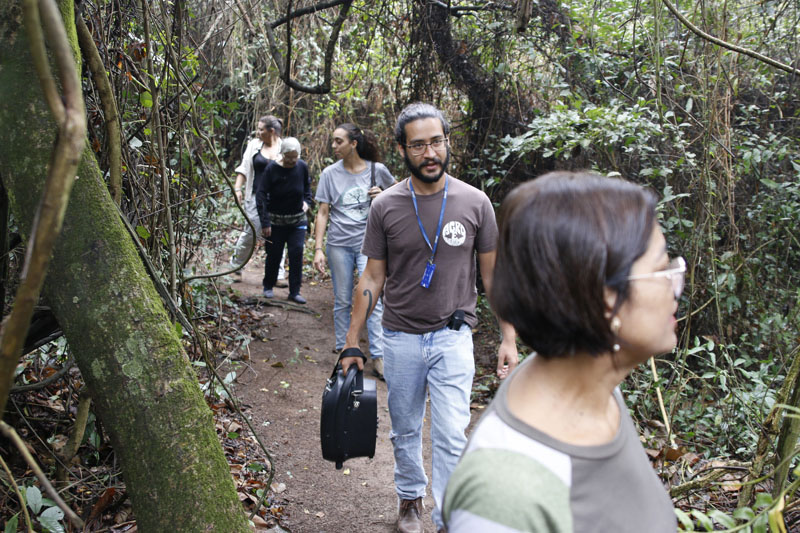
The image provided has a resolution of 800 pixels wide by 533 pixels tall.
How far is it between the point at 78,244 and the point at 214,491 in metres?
0.86

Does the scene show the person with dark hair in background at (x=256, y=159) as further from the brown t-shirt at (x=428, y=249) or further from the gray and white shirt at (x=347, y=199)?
the brown t-shirt at (x=428, y=249)

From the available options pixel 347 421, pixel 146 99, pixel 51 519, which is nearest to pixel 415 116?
pixel 146 99

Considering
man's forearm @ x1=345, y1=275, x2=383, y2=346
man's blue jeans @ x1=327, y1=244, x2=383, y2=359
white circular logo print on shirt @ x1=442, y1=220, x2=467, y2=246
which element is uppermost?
white circular logo print on shirt @ x1=442, y1=220, x2=467, y2=246

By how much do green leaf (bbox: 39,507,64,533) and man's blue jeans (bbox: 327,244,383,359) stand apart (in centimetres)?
346

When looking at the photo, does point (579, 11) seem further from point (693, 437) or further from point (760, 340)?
point (693, 437)

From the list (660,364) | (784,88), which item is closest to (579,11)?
(784,88)

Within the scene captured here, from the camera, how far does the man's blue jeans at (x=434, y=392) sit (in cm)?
320

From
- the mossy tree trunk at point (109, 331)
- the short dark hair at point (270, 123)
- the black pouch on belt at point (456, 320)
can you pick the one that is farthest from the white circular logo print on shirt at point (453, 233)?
the short dark hair at point (270, 123)

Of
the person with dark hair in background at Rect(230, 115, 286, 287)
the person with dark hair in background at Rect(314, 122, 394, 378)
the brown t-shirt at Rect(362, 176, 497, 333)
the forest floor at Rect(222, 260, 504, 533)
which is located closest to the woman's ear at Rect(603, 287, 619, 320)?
the brown t-shirt at Rect(362, 176, 497, 333)

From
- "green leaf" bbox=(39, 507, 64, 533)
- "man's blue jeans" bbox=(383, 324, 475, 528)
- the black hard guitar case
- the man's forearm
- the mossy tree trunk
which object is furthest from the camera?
the man's forearm

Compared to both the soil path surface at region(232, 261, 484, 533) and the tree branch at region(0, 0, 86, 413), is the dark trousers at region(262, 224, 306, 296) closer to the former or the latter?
the soil path surface at region(232, 261, 484, 533)

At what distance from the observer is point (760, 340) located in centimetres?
511

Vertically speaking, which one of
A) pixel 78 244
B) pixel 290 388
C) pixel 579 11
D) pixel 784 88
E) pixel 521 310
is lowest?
pixel 290 388

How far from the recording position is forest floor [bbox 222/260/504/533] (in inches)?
153
